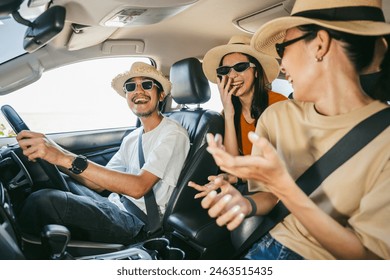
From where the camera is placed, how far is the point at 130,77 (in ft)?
5.13

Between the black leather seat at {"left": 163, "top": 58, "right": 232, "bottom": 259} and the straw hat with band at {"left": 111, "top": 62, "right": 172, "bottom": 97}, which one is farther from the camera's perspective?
the straw hat with band at {"left": 111, "top": 62, "right": 172, "bottom": 97}

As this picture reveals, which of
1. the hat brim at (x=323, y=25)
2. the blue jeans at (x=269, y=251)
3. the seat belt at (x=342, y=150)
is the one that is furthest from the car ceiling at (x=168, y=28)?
the blue jeans at (x=269, y=251)

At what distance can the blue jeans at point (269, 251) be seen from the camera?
3.10 ft

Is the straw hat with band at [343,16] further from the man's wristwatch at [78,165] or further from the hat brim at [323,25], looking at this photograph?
the man's wristwatch at [78,165]

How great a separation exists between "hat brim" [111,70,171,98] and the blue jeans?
82 centimetres

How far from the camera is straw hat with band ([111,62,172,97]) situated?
1541 millimetres

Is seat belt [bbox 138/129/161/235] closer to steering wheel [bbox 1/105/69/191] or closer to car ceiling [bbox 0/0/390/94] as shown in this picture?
steering wheel [bbox 1/105/69/191]

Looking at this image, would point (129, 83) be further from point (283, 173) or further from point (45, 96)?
point (283, 173)

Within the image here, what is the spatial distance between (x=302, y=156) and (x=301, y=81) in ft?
0.66

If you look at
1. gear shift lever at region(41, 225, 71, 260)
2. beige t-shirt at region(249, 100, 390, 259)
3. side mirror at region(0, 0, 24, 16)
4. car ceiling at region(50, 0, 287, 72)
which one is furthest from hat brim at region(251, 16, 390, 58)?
gear shift lever at region(41, 225, 71, 260)

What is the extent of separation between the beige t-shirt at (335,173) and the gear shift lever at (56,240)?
1.85 feet

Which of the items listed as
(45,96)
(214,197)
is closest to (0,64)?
(45,96)

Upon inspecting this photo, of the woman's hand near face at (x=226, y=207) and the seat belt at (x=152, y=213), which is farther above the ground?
the woman's hand near face at (x=226, y=207)

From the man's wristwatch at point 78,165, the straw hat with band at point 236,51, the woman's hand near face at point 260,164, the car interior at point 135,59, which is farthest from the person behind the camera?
the straw hat with band at point 236,51
